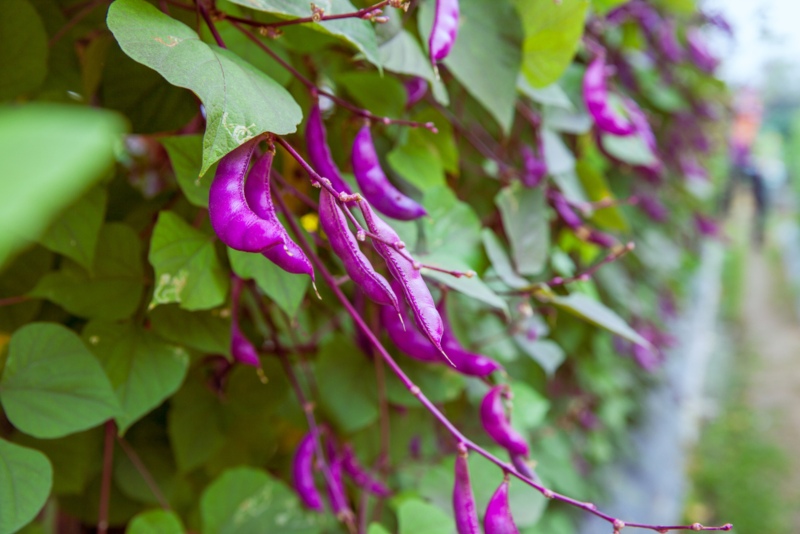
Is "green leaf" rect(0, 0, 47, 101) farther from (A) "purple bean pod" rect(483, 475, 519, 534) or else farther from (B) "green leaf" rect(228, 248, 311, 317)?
(A) "purple bean pod" rect(483, 475, 519, 534)

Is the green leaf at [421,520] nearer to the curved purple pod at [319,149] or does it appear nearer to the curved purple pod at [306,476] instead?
the curved purple pod at [306,476]

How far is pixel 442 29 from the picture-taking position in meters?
0.52

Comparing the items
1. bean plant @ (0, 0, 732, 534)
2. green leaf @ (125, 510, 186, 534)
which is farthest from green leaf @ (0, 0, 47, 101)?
green leaf @ (125, 510, 186, 534)

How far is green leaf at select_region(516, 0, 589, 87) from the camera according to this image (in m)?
0.70

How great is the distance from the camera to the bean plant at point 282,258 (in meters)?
0.36

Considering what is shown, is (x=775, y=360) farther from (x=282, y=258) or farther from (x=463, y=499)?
(x=282, y=258)

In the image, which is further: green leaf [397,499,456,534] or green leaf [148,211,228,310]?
green leaf [397,499,456,534]

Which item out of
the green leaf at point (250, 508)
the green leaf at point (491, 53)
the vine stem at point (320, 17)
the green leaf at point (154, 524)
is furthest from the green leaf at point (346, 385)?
the vine stem at point (320, 17)

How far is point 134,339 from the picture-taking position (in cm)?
59

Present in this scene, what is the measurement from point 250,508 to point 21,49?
0.48 m

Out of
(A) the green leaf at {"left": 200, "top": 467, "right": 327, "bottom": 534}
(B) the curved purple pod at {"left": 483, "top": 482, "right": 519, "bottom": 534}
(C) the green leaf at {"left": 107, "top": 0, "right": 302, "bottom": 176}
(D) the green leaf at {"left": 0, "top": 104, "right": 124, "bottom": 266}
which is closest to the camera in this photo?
(D) the green leaf at {"left": 0, "top": 104, "right": 124, "bottom": 266}

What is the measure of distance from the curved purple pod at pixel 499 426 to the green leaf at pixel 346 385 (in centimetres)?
27

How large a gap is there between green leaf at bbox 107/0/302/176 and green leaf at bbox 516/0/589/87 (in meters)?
0.42

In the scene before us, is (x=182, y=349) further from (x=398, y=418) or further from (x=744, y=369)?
(x=744, y=369)
